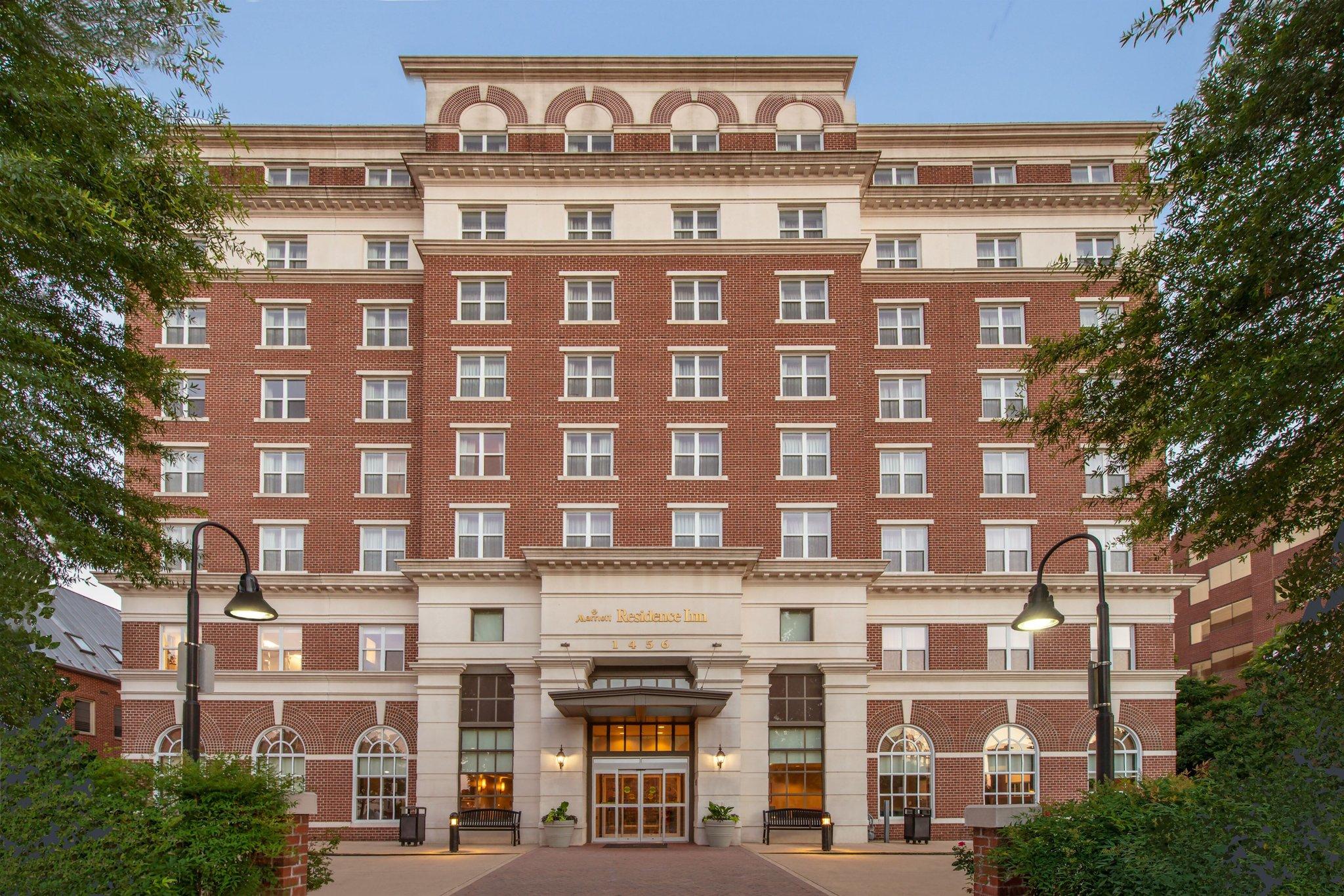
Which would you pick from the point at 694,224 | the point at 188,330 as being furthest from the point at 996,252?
the point at 188,330

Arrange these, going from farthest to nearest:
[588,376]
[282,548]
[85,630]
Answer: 1. [85,630]
2. [282,548]
3. [588,376]

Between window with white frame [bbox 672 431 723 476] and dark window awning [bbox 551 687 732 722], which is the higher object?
window with white frame [bbox 672 431 723 476]

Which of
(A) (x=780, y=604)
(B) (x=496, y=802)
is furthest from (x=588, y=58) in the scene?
(B) (x=496, y=802)

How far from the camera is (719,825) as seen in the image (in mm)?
38469

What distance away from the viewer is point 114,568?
19.7 meters

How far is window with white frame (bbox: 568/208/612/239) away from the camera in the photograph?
4578 cm

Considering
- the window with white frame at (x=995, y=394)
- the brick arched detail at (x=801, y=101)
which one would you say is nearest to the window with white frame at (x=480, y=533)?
the brick arched detail at (x=801, y=101)

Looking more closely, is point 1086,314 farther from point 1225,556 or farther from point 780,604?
point 1225,556

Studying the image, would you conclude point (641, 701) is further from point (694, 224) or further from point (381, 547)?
point (694, 224)

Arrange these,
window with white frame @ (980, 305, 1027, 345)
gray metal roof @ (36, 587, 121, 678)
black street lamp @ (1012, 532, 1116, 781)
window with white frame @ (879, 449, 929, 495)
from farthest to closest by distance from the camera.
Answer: gray metal roof @ (36, 587, 121, 678) < window with white frame @ (980, 305, 1027, 345) < window with white frame @ (879, 449, 929, 495) < black street lamp @ (1012, 532, 1116, 781)

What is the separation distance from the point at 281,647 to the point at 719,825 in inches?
700

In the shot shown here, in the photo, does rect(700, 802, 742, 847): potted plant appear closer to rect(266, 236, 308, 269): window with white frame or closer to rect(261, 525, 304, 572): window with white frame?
rect(261, 525, 304, 572): window with white frame

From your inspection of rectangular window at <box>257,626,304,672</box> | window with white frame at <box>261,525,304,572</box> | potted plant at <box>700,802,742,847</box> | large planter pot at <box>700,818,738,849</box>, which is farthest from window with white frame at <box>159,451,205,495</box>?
large planter pot at <box>700,818,738,849</box>

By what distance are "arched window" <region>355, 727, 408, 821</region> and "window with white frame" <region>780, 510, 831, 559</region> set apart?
1568cm
